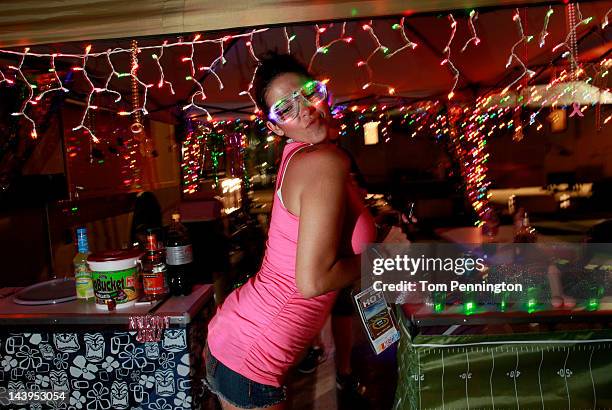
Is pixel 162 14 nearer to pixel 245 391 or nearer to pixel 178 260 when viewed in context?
pixel 178 260

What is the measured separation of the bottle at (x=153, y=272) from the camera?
6.44 feet

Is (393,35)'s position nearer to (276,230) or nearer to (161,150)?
(276,230)

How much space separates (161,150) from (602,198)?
968cm

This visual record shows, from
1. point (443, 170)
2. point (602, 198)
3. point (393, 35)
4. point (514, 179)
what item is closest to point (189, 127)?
point (393, 35)

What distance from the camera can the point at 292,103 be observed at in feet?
4.22

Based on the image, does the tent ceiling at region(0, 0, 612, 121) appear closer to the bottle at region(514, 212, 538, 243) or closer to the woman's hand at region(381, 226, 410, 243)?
the bottle at region(514, 212, 538, 243)

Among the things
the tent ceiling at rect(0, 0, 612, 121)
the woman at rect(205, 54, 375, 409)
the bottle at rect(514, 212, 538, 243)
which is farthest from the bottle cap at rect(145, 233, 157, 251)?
the bottle at rect(514, 212, 538, 243)

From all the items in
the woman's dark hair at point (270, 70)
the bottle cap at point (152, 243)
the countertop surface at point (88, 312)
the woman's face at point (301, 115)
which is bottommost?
the countertop surface at point (88, 312)

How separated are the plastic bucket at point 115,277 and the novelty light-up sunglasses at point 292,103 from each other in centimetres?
106

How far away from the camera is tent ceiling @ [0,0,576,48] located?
63.4 inches

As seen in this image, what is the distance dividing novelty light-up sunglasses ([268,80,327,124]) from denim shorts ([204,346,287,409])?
794 millimetres

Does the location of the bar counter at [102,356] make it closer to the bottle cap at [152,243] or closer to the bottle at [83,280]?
the bottle at [83,280]

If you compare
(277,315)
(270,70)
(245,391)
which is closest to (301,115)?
(270,70)

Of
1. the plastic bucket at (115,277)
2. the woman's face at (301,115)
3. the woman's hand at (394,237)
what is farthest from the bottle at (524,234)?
the plastic bucket at (115,277)
